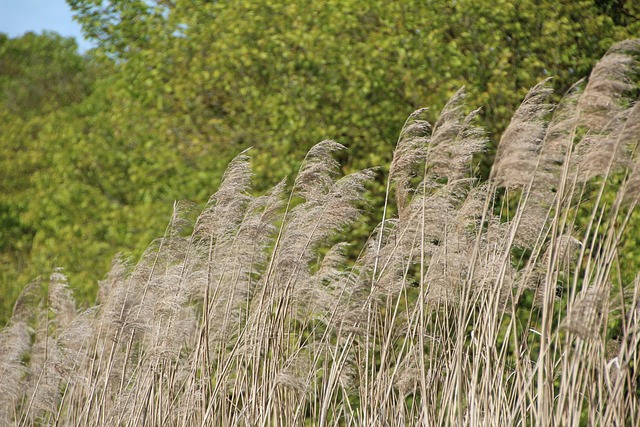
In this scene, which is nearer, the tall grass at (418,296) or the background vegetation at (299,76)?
the tall grass at (418,296)

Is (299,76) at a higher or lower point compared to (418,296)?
higher

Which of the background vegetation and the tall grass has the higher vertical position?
the background vegetation

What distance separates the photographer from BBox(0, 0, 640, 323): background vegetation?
743 cm

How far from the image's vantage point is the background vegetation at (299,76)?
743 cm

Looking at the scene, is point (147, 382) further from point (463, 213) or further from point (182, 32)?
point (182, 32)

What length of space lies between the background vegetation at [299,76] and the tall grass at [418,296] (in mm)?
3230

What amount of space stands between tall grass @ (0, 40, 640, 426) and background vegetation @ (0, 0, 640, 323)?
3230mm

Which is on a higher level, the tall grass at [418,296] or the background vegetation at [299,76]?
the background vegetation at [299,76]

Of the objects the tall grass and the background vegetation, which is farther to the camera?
the background vegetation

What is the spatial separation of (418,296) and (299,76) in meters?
4.45

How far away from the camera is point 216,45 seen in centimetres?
795

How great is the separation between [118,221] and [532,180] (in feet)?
21.6

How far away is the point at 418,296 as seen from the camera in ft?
11.5

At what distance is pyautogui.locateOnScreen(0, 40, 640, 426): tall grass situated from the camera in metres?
2.74
